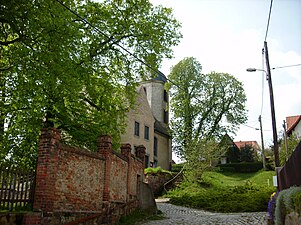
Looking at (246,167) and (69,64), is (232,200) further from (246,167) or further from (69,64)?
(246,167)

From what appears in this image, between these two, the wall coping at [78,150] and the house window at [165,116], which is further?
the house window at [165,116]

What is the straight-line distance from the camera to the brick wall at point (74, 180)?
32.7 feet

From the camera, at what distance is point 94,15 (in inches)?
657

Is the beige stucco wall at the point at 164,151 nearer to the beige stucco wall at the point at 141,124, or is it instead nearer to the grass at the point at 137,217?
the beige stucco wall at the point at 141,124

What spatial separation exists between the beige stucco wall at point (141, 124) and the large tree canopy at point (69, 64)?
1194cm

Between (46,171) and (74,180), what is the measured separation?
150 cm

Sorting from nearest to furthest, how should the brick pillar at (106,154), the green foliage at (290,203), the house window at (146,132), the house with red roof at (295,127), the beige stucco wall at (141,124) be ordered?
1. the green foliage at (290,203)
2. the brick pillar at (106,154)
3. the beige stucco wall at (141,124)
4. the house window at (146,132)
5. the house with red roof at (295,127)

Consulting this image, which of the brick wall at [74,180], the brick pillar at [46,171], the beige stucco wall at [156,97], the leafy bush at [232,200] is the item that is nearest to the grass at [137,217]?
the brick wall at [74,180]

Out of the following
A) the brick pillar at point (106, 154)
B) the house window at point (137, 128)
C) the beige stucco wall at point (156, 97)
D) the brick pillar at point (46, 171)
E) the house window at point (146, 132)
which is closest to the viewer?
the brick pillar at point (46, 171)

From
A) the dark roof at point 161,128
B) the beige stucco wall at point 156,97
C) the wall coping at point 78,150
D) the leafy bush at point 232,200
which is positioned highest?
the beige stucco wall at point 156,97

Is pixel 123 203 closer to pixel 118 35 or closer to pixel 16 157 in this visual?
pixel 16 157

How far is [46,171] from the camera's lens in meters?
10.0

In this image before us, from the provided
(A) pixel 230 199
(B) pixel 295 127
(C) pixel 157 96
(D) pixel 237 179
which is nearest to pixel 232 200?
(A) pixel 230 199

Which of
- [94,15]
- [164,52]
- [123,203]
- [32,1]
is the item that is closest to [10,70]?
[32,1]
